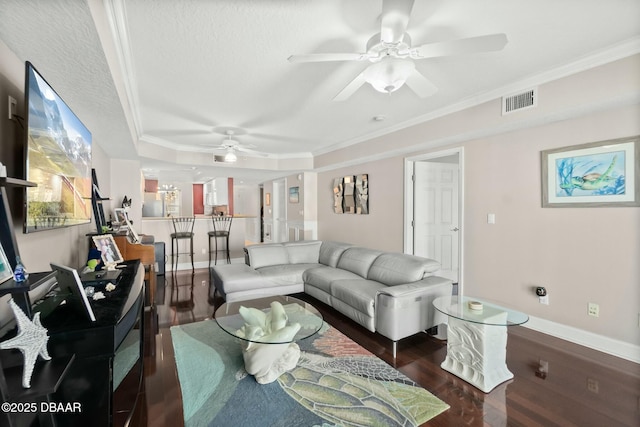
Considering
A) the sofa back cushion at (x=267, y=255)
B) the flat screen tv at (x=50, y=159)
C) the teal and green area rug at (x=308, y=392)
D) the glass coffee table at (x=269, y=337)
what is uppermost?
the flat screen tv at (x=50, y=159)

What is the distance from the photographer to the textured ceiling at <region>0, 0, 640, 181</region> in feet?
5.18

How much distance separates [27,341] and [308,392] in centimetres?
155

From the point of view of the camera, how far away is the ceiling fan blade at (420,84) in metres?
1.99

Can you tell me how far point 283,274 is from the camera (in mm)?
3830

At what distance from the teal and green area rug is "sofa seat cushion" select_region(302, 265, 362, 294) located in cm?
92

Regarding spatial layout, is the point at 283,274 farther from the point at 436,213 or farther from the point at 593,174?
the point at 593,174

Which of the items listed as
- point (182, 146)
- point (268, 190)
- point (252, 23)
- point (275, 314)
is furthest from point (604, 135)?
point (268, 190)

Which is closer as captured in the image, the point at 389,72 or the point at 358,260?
the point at 389,72

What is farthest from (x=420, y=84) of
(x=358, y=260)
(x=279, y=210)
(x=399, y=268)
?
(x=279, y=210)

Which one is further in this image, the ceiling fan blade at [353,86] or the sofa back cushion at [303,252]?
the sofa back cushion at [303,252]

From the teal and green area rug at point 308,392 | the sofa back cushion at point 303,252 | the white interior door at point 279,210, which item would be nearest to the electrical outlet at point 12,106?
the teal and green area rug at point 308,392

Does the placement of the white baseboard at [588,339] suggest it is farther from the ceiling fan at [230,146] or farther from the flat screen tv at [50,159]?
the ceiling fan at [230,146]

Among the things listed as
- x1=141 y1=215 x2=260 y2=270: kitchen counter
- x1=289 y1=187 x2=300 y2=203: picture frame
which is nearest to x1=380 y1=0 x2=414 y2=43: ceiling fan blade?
x1=141 y1=215 x2=260 y2=270: kitchen counter

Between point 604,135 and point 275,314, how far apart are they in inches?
128
